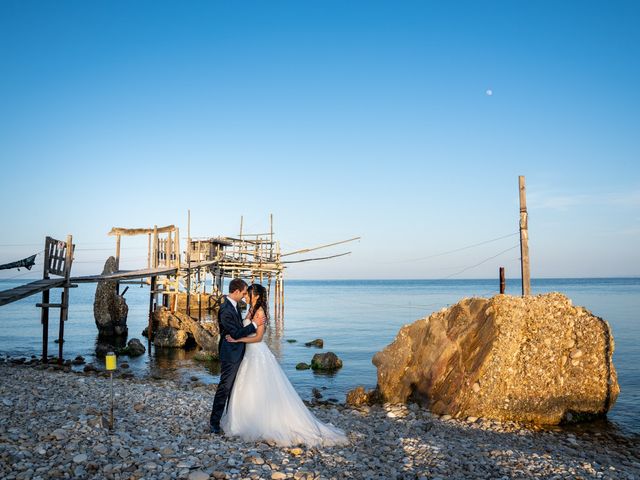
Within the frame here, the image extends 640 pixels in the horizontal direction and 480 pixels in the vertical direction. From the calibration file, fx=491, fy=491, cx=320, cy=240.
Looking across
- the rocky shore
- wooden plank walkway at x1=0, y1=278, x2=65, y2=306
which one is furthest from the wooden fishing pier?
the rocky shore

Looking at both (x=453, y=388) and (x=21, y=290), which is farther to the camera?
(x=21, y=290)

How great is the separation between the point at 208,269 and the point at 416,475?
119ft

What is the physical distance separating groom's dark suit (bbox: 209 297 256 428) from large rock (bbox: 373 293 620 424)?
6.00 meters

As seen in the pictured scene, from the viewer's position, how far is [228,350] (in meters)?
7.82

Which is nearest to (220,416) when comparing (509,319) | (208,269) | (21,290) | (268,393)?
(268,393)

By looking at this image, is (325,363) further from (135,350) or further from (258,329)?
(258,329)

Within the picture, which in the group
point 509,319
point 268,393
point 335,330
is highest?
point 509,319

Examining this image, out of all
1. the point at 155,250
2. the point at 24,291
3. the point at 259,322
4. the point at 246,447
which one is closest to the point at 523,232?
the point at 259,322

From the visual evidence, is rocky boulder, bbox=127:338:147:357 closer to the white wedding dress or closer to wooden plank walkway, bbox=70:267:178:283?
wooden plank walkway, bbox=70:267:178:283

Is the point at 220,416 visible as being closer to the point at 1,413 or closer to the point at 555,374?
the point at 1,413

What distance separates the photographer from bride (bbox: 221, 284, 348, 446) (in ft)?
25.4

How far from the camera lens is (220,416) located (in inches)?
317

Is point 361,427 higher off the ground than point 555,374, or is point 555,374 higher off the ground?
point 555,374

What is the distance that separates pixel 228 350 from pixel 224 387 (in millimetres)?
608
